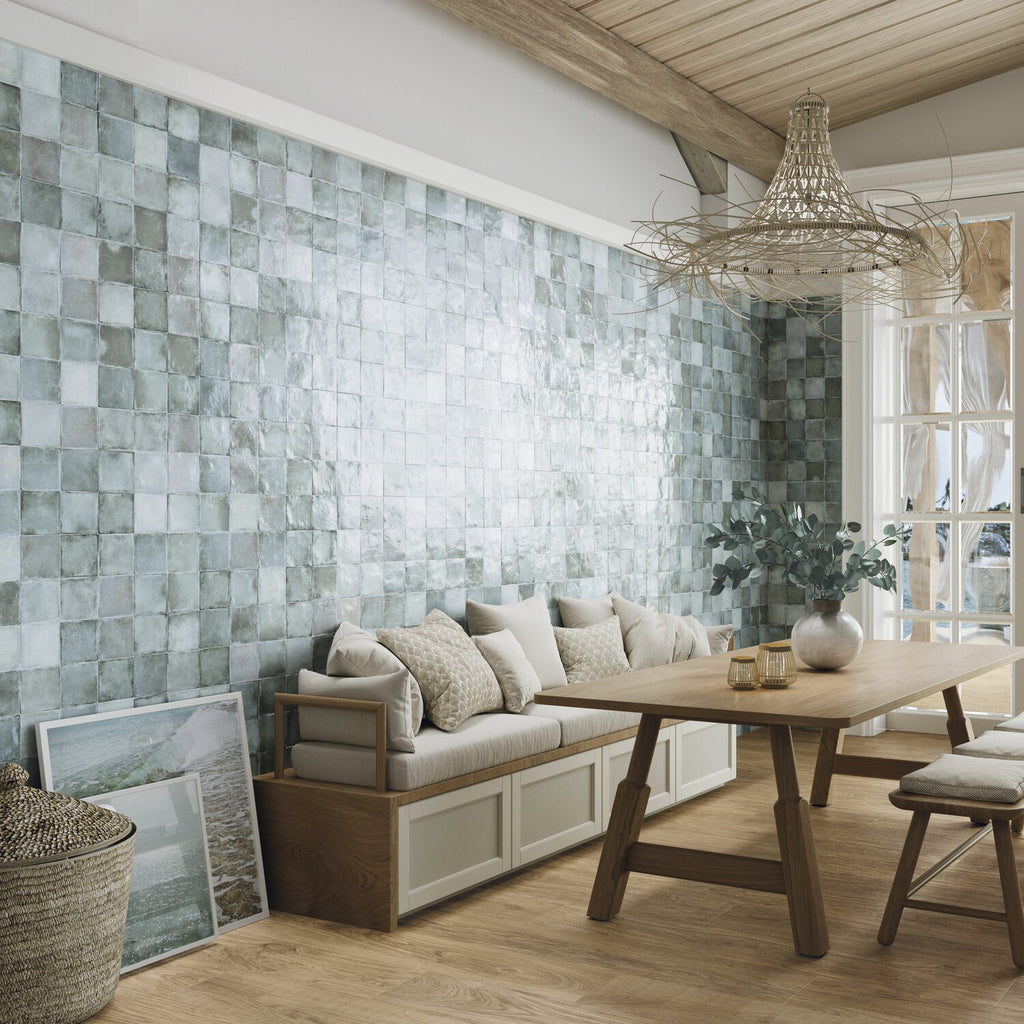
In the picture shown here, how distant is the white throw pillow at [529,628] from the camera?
15.7 feet

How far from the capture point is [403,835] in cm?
356

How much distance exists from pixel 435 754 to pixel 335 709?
1.17 ft

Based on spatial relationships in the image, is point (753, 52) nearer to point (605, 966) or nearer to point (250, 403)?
point (250, 403)

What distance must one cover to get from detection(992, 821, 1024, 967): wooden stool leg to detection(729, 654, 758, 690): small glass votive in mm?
796

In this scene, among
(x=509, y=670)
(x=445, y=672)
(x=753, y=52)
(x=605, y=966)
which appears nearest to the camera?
(x=605, y=966)

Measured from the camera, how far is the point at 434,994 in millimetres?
3076

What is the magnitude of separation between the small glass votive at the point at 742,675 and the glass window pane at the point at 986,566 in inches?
132

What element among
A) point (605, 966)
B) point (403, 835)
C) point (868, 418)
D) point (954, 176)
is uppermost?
point (954, 176)

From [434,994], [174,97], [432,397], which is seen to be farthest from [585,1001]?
[174,97]

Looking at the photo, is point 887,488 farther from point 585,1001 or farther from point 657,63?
point 585,1001

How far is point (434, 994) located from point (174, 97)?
2.73 m

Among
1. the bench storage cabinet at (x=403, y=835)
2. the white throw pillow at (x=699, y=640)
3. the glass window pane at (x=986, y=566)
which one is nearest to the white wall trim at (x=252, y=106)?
the white throw pillow at (x=699, y=640)

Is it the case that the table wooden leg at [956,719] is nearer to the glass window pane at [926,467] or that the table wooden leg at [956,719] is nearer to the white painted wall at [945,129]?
the glass window pane at [926,467]

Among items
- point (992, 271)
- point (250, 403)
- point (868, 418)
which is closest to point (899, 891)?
point (250, 403)
